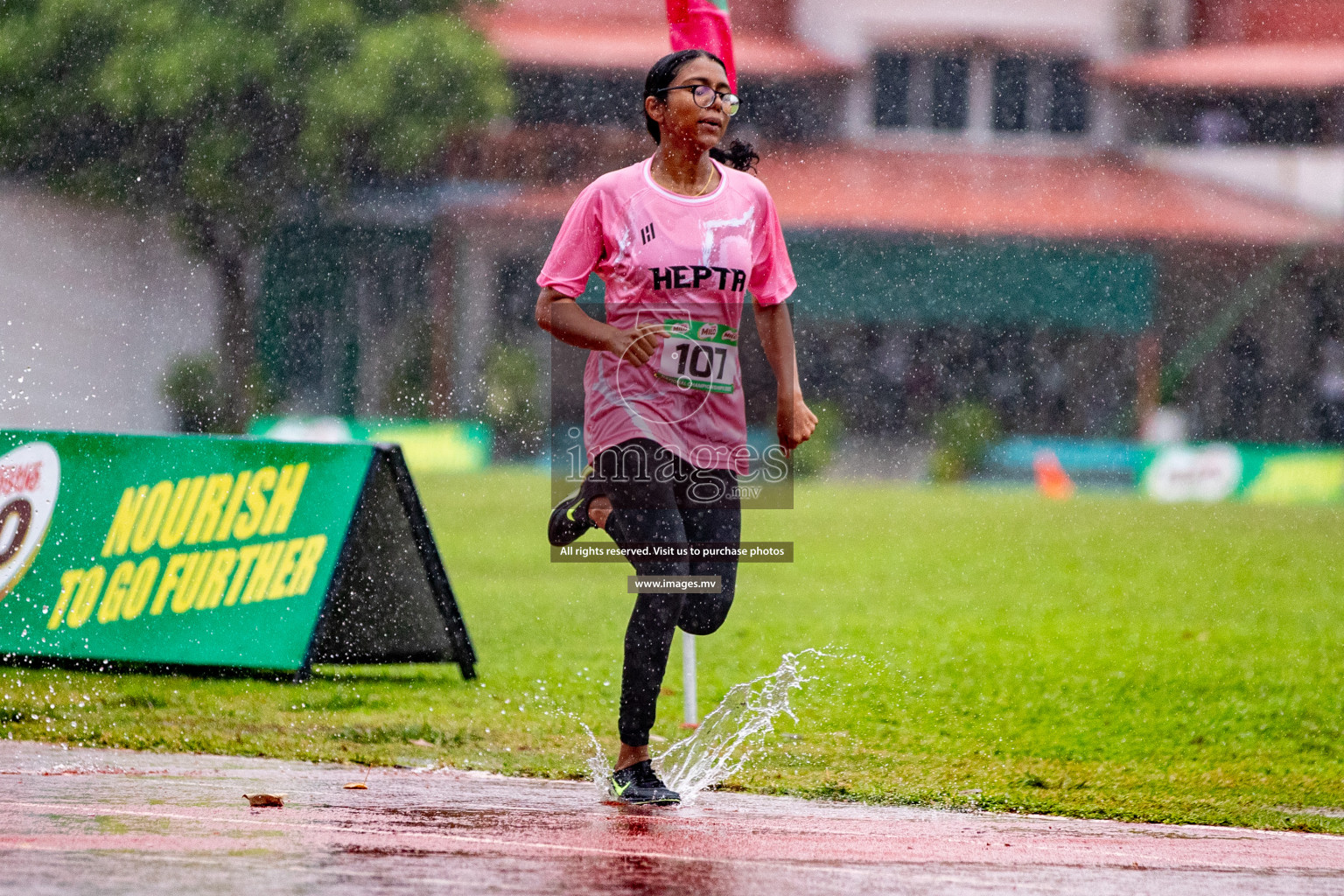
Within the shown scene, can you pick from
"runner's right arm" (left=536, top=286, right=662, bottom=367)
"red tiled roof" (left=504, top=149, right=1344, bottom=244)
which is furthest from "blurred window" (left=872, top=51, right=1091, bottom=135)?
"runner's right arm" (left=536, top=286, right=662, bottom=367)

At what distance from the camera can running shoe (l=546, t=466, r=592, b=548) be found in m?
5.15

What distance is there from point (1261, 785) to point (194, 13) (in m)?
21.9

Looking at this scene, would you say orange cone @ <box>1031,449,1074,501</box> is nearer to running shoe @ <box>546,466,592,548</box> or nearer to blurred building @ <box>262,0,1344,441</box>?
blurred building @ <box>262,0,1344,441</box>

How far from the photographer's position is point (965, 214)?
2862cm

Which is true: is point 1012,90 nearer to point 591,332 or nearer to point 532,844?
point 591,332

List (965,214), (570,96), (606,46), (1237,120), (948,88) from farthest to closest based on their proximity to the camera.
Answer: (1237,120)
(948,88)
(570,96)
(965,214)
(606,46)

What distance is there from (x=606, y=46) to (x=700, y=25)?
22406mm

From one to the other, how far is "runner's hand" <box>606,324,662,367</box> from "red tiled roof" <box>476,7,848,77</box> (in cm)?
2253

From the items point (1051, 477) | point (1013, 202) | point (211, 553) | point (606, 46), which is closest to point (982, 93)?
point (1013, 202)

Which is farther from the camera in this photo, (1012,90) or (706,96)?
(1012,90)

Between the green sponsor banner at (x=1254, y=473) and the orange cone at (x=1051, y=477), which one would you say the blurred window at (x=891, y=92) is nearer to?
the orange cone at (x=1051, y=477)

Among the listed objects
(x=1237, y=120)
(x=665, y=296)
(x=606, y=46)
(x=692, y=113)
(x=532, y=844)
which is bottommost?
(x=1237, y=120)

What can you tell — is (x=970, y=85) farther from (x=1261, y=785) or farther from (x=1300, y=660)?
(x=1261, y=785)

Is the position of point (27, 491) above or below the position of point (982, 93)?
above
